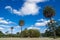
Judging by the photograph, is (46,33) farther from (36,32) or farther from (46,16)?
(46,16)

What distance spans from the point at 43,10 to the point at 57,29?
73.5ft

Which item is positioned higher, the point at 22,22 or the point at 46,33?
the point at 22,22

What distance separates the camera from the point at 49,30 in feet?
254

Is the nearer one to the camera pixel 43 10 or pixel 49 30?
pixel 43 10

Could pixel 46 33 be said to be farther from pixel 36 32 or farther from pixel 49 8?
pixel 49 8

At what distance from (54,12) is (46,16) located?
3.24 m

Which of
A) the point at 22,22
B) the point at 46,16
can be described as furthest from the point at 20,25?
the point at 46,16

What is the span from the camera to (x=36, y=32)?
84.8m

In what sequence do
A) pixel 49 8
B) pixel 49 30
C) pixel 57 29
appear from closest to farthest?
pixel 49 8 < pixel 57 29 < pixel 49 30

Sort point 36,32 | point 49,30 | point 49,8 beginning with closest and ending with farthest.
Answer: point 49,8
point 49,30
point 36,32

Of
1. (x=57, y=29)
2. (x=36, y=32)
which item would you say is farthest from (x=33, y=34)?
(x=57, y=29)

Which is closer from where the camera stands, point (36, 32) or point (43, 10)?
point (43, 10)

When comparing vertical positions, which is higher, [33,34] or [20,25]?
[20,25]

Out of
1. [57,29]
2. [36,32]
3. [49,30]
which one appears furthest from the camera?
[36,32]
